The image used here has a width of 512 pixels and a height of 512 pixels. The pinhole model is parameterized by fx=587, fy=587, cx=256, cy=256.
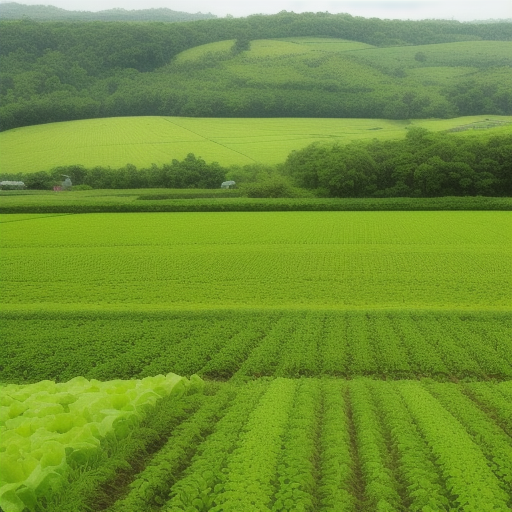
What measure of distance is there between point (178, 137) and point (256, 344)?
59.8 metres

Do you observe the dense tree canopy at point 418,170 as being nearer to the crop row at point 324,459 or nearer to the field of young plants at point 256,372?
the field of young plants at point 256,372

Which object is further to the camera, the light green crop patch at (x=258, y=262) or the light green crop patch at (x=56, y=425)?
the light green crop patch at (x=258, y=262)

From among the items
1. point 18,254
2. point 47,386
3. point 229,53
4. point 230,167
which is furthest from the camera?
point 229,53

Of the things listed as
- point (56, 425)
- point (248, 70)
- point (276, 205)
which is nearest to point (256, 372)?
point (56, 425)

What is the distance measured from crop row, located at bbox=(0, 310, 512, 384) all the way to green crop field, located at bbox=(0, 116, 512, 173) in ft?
152

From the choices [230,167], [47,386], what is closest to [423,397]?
[47,386]

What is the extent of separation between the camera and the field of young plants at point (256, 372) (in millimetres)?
7074

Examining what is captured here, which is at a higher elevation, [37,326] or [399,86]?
[399,86]

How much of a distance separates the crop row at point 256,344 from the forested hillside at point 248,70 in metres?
60.5

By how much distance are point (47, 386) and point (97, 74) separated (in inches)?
3138

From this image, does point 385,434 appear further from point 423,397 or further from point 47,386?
point 47,386

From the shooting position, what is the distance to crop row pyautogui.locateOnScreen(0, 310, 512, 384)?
15133 millimetres

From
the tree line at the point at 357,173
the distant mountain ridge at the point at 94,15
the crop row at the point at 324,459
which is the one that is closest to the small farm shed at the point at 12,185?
the tree line at the point at 357,173

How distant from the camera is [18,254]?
3181 cm
